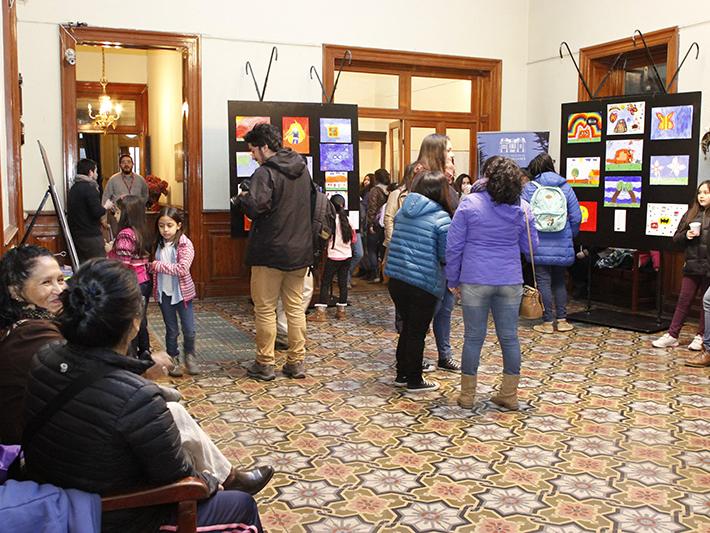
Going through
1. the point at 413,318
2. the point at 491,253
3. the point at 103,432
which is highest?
the point at 491,253

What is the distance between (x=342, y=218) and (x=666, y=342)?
3.14 meters

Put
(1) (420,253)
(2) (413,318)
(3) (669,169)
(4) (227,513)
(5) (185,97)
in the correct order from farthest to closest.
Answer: (5) (185,97) → (3) (669,169) → (2) (413,318) → (1) (420,253) → (4) (227,513)

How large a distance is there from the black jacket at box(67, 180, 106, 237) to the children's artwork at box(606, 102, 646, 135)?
4999mm

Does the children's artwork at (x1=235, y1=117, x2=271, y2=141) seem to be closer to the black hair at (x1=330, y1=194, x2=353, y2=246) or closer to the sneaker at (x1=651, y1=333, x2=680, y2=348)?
the black hair at (x1=330, y1=194, x2=353, y2=246)

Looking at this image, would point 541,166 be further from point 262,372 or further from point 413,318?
point 262,372

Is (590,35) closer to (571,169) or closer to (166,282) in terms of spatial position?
(571,169)

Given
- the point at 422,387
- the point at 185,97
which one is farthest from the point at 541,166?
the point at 185,97

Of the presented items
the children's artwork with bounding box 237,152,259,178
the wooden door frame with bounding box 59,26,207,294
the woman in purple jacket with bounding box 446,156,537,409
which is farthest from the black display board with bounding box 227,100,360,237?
the woman in purple jacket with bounding box 446,156,537,409

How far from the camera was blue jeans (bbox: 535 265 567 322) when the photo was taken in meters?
7.03

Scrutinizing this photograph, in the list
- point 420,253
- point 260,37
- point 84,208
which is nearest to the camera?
point 420,253

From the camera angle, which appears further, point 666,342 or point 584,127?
point 584,127

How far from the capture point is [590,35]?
9.03m

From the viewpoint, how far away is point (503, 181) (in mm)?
4332

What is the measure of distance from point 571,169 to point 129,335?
663 cm
